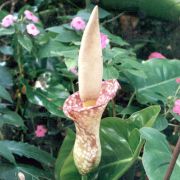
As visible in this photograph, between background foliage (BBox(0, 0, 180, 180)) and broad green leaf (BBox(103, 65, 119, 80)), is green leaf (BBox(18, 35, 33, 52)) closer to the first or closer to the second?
background foliage (BBox(0, 0, 180, 180))

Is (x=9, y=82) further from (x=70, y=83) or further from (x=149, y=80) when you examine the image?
(x=149, y=80)

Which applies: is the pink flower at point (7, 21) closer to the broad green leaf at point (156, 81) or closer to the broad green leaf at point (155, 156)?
the broad green leaf at point (156, 81)

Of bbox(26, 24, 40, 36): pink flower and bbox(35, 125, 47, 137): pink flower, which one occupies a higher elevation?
bbox(26, 24, 40, 36): pink flower

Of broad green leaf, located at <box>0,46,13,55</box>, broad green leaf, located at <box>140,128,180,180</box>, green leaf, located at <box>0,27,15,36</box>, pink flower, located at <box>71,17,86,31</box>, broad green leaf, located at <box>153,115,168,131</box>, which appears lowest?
broad green leaf, located at <box>153,115,168,131</box>

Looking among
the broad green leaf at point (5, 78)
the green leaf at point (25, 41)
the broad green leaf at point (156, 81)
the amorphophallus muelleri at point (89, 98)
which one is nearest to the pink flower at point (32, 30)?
the green leaf at point (25, 41)

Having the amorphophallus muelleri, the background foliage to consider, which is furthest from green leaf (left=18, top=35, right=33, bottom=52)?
the amorphophallus muelleri

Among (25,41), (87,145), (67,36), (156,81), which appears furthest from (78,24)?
(87,145)

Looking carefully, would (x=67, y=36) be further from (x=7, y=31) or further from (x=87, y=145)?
(x=87, y=145)
